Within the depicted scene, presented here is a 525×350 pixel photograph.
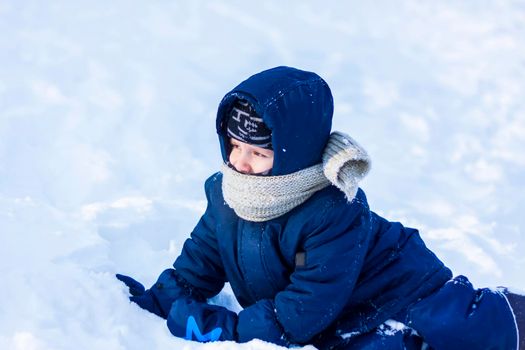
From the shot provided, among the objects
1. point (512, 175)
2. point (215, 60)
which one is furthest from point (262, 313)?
point (215, 60)

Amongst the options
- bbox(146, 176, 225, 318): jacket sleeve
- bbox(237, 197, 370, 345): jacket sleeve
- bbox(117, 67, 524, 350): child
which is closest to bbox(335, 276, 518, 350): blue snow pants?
bbox(117, 67, 524, 350): child

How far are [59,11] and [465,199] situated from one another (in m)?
2.70

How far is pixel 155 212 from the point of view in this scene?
3152mm

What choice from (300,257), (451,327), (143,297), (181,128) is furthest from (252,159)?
(181,128)

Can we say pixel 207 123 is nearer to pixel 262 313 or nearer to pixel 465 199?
pixel 465 199

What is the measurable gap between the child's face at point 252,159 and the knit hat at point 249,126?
0.02 m

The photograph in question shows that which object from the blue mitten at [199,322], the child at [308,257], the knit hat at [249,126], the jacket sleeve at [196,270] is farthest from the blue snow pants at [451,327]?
the knit hat at [249,126]

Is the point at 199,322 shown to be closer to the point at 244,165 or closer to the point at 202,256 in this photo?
the point at 202,256

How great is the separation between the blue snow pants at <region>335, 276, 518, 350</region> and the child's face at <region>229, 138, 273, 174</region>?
536 millimetres

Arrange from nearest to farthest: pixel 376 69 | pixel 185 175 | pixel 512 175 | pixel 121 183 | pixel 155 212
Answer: pixel 155 212
pixel 121 183
pixel 185 175
pixel 512 175
pixel 376 69

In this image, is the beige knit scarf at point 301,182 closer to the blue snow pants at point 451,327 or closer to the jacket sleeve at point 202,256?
the jacket sleeve at point 202,256

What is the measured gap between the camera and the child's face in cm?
206

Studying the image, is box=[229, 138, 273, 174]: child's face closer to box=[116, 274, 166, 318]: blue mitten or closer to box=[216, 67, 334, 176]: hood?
box=[216, 67, 334, 176]: hood

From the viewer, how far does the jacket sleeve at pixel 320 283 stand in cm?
202
